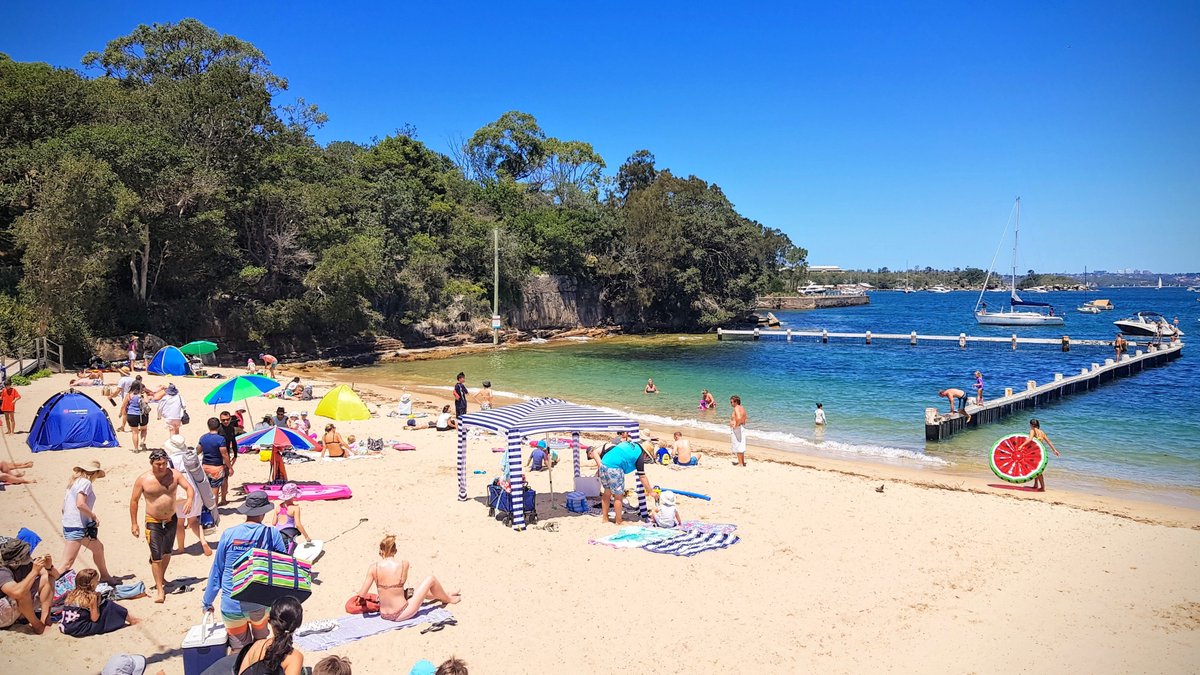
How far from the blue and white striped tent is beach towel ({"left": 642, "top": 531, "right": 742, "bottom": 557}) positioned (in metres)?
1.07

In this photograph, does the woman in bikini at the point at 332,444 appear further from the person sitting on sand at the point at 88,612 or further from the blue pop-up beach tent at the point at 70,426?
the person sitting on sand at the point at 88,612

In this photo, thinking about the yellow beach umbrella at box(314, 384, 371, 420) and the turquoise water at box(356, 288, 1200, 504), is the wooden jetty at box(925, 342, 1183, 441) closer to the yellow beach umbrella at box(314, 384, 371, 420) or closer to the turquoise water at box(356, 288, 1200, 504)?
the turquoise water at box(356, 288, 1200, 504)

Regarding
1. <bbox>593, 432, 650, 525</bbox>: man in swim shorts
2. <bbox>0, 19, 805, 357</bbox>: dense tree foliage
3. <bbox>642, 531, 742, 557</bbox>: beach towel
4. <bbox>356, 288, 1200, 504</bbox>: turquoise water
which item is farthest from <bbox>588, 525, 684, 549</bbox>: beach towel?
<bbox>0, 19, 805, 357</bbox>: dense tree foliage

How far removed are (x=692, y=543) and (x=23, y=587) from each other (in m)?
7.74

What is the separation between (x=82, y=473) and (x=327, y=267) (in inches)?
1196

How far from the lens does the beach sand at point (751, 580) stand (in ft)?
23.4

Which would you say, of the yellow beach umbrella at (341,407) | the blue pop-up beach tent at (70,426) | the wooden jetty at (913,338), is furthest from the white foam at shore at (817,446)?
the wooden jetty at (913,338)

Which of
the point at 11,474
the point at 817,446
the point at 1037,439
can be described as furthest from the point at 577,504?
the point at 817,446

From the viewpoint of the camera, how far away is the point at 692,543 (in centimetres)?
1015

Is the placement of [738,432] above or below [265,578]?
below

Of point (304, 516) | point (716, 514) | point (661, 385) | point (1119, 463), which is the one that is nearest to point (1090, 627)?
point (716, 514)

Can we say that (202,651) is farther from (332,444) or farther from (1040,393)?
(1040,393)

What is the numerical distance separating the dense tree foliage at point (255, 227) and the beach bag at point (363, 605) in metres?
25.5

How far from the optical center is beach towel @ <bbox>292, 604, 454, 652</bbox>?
22.9ft
